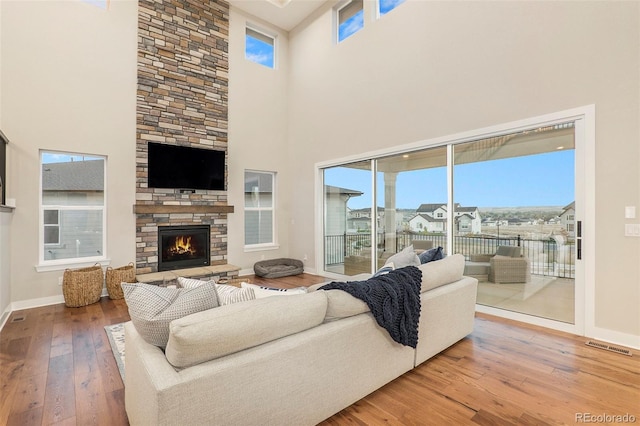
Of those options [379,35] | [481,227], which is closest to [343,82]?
[379,35]

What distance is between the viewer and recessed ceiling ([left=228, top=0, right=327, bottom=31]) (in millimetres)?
5977

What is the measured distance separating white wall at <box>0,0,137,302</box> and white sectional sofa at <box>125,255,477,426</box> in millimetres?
3683

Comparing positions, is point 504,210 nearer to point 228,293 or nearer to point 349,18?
point 228,293

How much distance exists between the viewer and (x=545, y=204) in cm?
342

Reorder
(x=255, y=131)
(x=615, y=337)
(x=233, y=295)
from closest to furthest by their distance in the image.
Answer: (x=233, y=295)
(x=615, y=337)
(x=255, y=131)

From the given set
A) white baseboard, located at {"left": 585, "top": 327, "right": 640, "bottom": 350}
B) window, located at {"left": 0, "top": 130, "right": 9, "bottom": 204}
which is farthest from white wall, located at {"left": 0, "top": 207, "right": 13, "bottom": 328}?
white baseboard, located at {"left": 585, "top": 327, "right": 640, "bottom": 350}

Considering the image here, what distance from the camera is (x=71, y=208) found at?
15.1 feet

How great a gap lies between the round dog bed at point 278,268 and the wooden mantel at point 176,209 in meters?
1.26

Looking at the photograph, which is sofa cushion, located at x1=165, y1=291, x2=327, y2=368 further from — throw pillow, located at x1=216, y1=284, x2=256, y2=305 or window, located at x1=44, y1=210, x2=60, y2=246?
window, located at x1=44, y1=210, x2=60, y2=246

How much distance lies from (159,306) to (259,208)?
5.16 metres

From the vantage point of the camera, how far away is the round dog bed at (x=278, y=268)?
5.96m

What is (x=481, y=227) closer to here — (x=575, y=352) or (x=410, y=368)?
(x=575, y=352)

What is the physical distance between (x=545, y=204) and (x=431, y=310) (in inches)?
80.1

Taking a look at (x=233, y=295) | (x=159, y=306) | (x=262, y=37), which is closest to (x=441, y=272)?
(x=233, y=295)
